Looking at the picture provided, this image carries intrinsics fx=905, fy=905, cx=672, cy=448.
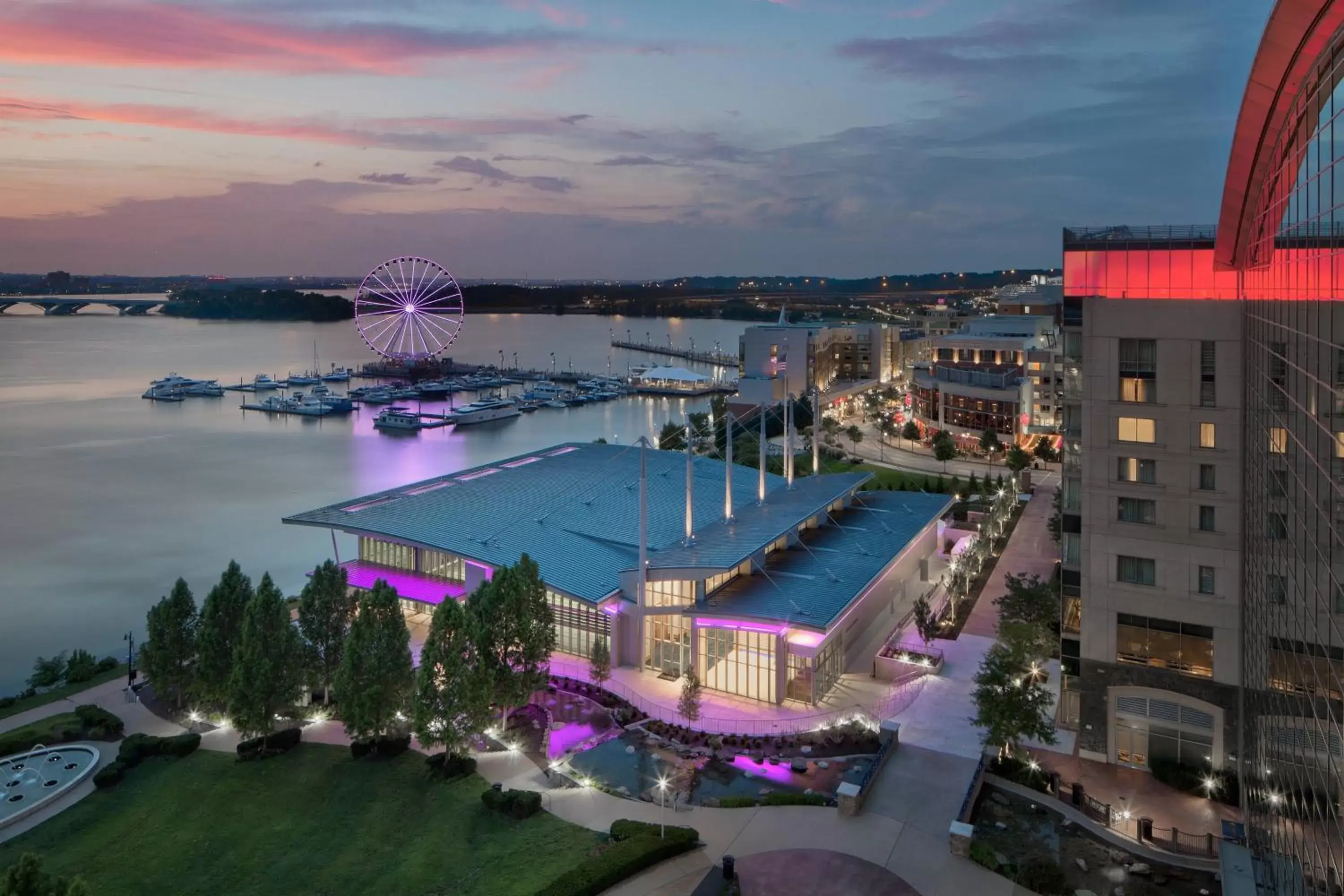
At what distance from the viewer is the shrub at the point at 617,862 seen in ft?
52.1

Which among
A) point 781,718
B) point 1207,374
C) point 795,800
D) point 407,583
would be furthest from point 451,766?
point 1207,374

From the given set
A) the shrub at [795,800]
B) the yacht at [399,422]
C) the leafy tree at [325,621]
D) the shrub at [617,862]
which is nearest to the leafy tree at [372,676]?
the leafy tree at [325,621]

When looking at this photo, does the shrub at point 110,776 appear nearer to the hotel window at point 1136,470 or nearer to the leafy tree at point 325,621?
the leafy tree at point 325,621

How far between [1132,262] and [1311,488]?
12.6 m

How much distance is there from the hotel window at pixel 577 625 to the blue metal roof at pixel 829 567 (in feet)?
10.9

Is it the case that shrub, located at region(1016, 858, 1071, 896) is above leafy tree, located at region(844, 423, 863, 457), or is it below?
below

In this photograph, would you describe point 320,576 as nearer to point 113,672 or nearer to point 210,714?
point 210,714

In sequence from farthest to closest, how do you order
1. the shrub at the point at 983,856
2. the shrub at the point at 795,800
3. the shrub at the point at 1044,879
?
the shrub at the point at 795,800, the shrub at the point at 983,856, the shrub at the point at 1044,879

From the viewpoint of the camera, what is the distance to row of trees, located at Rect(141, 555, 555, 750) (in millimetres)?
21125

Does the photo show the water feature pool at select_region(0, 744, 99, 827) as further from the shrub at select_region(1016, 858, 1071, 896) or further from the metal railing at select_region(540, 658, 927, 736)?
the shrub at select_region(1016, 858, 1071, 896)

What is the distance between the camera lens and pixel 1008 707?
66.3ft

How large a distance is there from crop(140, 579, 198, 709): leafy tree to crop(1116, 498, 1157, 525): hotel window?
24185 mm

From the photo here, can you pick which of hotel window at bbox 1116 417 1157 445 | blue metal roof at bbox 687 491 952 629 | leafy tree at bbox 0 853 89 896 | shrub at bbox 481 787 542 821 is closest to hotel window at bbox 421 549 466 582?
blue metal roof at bbox 687 491 952 629

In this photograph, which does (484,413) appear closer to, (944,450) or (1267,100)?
(944,450)
